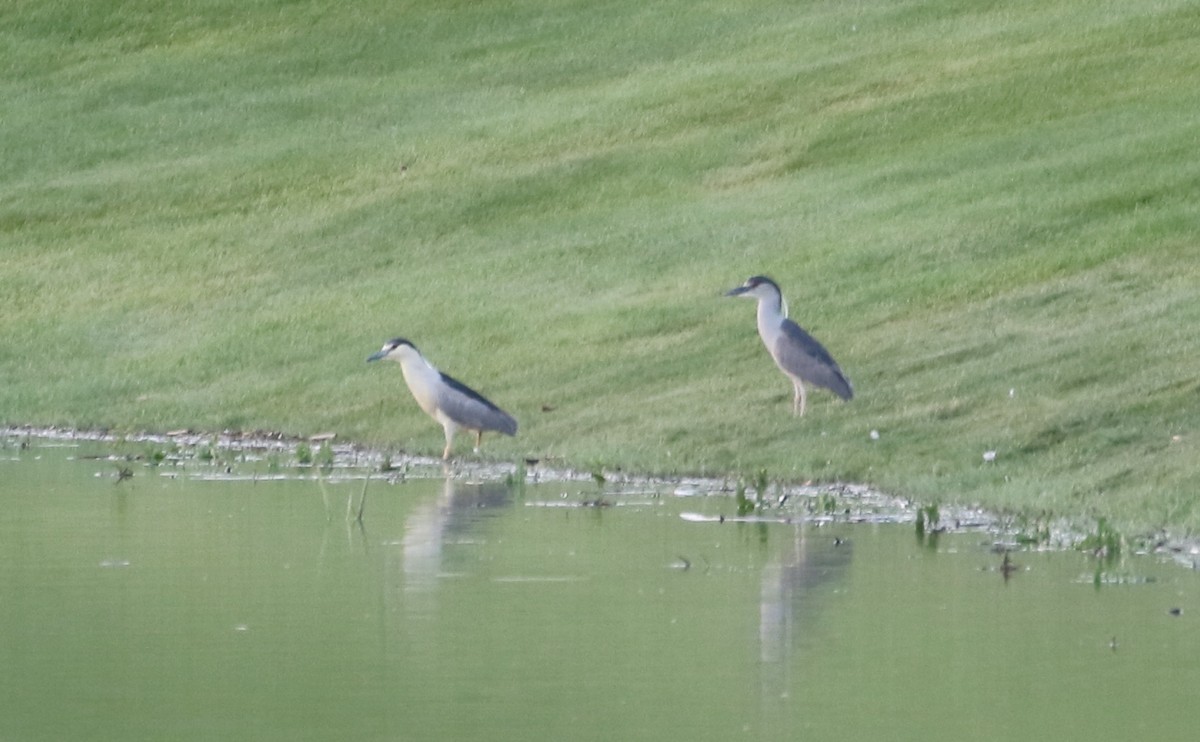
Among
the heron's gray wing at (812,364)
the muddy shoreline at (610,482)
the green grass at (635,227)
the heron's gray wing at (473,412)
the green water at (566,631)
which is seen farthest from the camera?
the heron's gray wing at (473,412)

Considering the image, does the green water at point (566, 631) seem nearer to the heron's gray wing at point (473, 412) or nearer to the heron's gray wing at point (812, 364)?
the heron's gray wing at point (473, 412)

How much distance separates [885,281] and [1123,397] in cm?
781

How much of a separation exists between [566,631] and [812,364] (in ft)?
32.0

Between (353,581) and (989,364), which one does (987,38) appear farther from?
(353,581)

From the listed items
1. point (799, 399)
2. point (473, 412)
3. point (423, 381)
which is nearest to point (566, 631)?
point (473, 412)

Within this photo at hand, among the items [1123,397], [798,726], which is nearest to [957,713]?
[798,726]

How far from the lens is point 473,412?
71.9 feet

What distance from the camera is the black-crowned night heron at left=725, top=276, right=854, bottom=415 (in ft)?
71.5

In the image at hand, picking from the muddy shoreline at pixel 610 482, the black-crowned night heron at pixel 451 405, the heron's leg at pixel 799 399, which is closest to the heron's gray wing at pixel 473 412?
the black-crowned night heron at pixel 451 405

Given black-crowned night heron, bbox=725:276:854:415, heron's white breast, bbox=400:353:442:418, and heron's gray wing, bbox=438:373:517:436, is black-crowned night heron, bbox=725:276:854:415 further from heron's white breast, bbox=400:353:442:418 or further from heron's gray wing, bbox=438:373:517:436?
heron's white breast, bbox=400:353:442:418

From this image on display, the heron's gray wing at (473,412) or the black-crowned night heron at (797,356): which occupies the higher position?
the black-crowned night heron at (797,356)

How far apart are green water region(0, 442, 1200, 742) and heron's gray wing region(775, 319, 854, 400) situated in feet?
14.3

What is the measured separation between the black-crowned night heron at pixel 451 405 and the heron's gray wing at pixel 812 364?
2465mm

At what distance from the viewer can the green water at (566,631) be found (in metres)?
10.4
